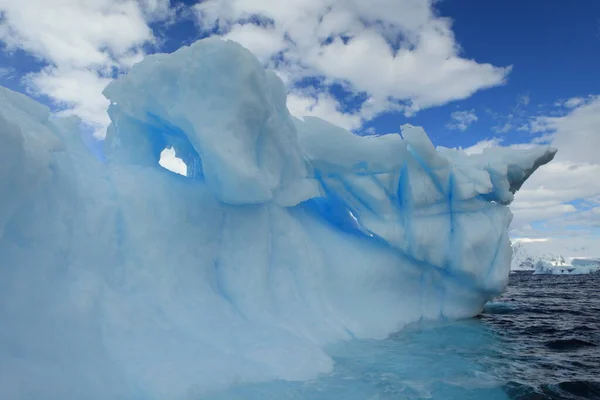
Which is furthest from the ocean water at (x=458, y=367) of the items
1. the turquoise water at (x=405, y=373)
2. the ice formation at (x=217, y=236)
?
the ice formation at (x=217, y=236)

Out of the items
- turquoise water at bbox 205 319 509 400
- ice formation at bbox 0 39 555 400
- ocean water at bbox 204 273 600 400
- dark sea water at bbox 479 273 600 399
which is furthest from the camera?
dark sea water at bbox 479 273 600 399

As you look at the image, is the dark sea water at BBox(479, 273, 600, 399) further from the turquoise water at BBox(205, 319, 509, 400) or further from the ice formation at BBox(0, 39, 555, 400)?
the ice formation at BBox(0, 39, 555, 400)

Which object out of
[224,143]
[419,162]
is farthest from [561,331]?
[224,143]

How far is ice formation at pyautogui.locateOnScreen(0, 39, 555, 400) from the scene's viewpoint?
4.25m

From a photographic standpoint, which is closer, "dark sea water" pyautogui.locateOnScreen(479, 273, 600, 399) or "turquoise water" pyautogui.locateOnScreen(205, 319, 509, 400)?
"turquoise water" pyautogui.locateOnScreen(205, 319, 509, 400)

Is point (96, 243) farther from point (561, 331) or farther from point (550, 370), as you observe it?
point (561, 331)

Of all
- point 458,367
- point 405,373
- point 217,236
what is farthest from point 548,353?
point 217,236

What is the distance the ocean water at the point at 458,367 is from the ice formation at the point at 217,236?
0.37 meters

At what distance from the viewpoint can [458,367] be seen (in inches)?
246

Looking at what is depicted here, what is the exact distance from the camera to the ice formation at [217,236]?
4246 millimetres

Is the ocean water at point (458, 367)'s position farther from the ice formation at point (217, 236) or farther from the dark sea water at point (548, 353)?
the ice formation at point (217, 236)

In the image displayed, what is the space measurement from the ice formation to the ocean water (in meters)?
0.37

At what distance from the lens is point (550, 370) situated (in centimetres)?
644

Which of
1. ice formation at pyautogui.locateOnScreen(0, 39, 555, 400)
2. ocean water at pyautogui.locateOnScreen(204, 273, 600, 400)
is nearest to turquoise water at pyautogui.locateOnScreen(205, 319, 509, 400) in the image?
ocean water at pyautogui.locateOnScreen(204, 273, 600, 400)
